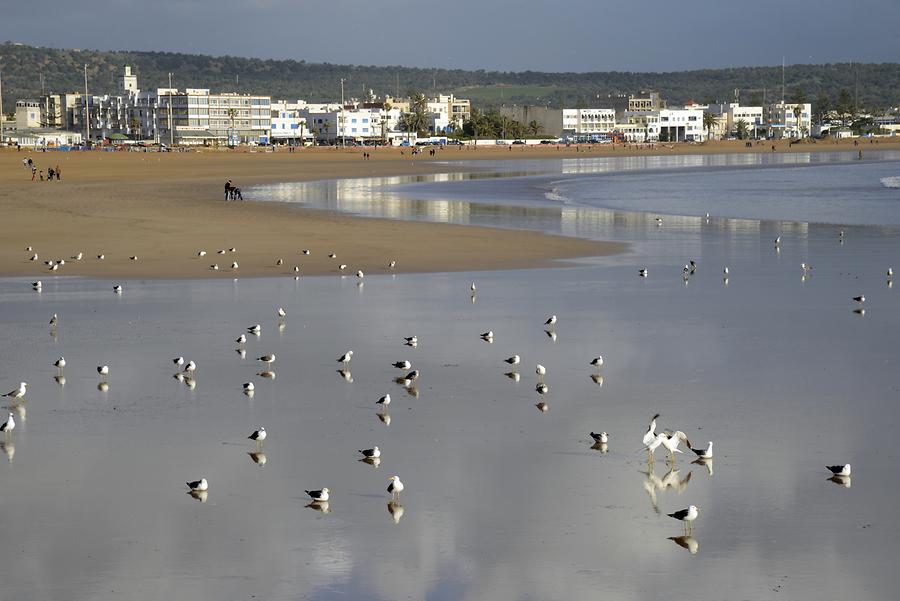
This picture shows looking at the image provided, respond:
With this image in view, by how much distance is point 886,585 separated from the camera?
770cm

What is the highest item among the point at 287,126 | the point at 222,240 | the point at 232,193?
the point at 287,126

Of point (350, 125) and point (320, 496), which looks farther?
point (350, 125)

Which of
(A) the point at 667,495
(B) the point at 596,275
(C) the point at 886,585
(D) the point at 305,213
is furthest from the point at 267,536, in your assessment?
(D) the point at 305,213

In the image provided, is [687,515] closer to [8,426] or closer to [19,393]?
[8,426]

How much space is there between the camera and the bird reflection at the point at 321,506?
9.17 m

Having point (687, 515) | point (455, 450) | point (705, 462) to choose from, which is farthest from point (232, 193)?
point (687, 515)

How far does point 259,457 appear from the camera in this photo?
10.6 m

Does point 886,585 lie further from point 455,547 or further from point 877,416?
point 877,416

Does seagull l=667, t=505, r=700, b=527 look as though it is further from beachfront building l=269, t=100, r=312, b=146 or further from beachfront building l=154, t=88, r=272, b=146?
beachfront building l=269, t=100, r=312, b=146

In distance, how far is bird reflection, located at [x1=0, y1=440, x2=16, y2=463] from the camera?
1064cm

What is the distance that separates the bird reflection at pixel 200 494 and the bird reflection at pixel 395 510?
1.37 metres

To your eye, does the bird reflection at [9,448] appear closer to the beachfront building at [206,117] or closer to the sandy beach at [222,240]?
the sandy beach at [222,240]

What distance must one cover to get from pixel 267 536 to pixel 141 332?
8668 millimetres

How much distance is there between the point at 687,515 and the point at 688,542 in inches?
10.4
